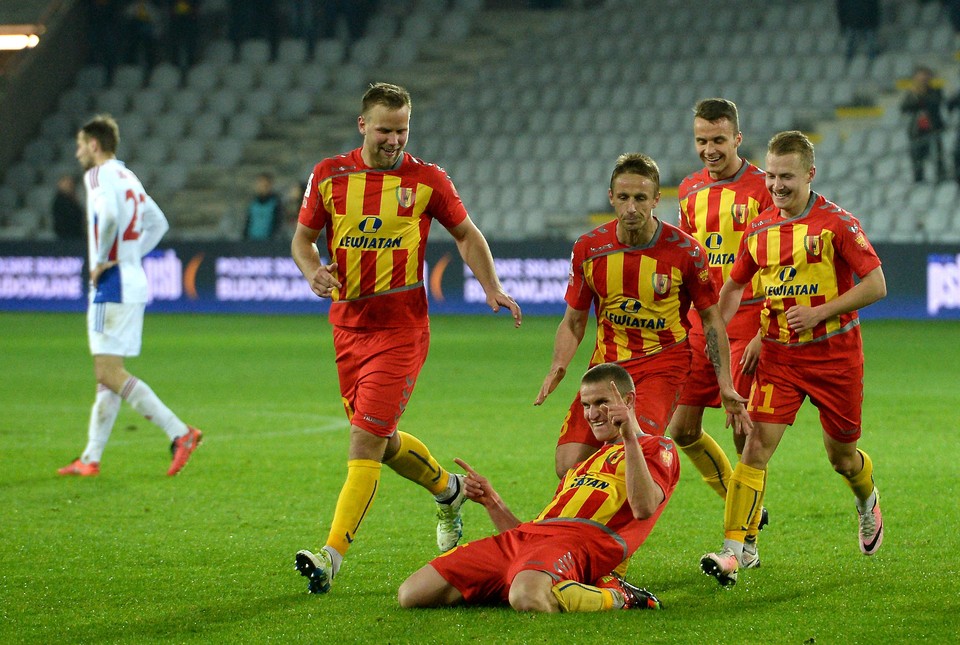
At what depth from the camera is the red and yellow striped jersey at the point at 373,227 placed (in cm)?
601

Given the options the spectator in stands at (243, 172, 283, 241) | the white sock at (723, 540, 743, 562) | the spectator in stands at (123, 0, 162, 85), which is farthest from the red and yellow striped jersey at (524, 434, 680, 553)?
the spectator in stands at (123, 0, 162, 85)

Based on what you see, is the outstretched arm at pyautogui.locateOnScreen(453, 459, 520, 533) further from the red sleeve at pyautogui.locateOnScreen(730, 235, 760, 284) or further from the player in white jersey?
the player in white jersey

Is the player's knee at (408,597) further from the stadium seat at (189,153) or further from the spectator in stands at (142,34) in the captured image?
the spectator in stands at (142,34)

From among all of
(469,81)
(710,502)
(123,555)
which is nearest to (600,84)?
(469,81)

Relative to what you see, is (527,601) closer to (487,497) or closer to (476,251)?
(487,497)

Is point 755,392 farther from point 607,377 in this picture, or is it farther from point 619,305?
point 607,377

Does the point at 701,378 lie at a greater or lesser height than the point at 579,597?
greater

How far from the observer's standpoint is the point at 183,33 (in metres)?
27.6

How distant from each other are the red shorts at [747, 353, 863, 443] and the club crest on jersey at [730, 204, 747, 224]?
0.83 metres

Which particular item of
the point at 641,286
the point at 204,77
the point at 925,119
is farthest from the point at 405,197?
the point at 204,77

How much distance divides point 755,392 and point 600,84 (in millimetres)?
19788

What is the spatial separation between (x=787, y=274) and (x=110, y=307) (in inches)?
168

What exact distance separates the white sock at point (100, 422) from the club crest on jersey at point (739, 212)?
3.87m

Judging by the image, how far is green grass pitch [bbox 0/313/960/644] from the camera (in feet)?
16.3
